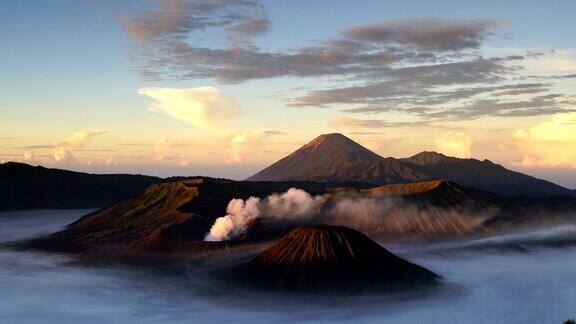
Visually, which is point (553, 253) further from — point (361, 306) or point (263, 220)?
point (361, 306)

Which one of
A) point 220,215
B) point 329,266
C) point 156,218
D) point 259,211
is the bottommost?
point 329,266

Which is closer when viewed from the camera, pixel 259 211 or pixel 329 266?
pixel 329 266

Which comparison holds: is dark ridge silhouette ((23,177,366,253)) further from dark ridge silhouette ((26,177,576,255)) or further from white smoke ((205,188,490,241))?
white smoke ((205,188,490,241))

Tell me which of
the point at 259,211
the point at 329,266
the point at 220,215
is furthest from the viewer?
the point at 259,211

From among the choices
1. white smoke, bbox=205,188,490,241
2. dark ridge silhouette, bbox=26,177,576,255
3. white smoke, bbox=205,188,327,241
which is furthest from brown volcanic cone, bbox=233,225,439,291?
white smoke, bbox=205,188,490,241

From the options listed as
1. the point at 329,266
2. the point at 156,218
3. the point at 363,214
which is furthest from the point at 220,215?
the point at 329,266

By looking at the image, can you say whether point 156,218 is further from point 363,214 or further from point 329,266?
point 329,266

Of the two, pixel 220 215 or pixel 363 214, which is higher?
pixel 363 214

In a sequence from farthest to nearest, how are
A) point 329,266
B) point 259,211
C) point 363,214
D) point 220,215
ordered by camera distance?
point 363,214 < point 259,211 < point 220,215 < point 329,266
